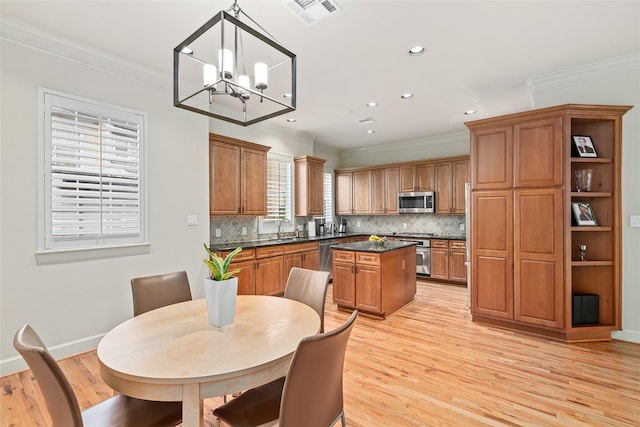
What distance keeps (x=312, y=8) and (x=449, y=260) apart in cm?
482

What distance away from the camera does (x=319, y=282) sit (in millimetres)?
2320

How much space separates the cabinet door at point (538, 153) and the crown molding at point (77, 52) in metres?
3.98

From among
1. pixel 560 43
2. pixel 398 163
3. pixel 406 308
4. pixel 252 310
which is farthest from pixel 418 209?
pixel 252 310

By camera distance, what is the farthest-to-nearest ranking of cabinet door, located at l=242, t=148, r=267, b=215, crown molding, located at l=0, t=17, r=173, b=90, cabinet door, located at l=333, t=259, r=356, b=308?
cabinet door, located at l=242, t=148, r=267, b=215, cabinet door, located at l=333, t=259, r=356, b=308, crown molding, located at l=0, t=17, r=173, b=90

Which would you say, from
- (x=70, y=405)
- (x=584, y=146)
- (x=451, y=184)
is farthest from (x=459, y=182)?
(x=70, y=405)

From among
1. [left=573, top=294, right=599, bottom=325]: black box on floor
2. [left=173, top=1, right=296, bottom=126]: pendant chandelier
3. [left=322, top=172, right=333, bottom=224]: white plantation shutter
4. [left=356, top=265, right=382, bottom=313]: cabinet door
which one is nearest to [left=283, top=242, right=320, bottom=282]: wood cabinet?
[left=356, top=265, right=382, bottom=313]: cabinet door

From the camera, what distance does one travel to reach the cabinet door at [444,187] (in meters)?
5.86

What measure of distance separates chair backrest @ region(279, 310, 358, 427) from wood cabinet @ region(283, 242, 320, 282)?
3660 millimetres

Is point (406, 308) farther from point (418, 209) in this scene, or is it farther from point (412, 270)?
point (418, 209)

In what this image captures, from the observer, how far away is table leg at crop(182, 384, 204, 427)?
46.1 inches

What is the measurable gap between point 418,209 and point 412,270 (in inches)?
74.4

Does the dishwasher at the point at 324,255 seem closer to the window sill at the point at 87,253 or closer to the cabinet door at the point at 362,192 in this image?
the cabinet door at the point at 362,192

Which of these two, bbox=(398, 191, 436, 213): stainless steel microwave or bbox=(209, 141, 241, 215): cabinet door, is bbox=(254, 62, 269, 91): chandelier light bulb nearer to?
bbox=(209, 141, 241, 215): cabinet door

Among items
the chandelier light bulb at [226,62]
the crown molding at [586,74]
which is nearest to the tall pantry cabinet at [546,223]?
the crown molding at [586,74]
